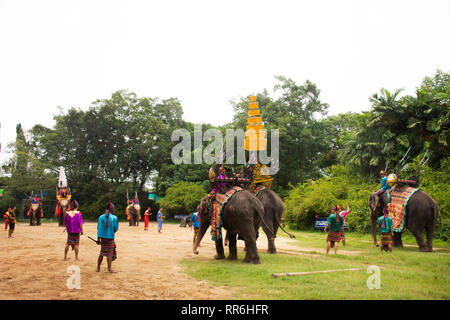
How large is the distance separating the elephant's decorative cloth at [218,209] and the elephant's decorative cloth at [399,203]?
589 centimetres

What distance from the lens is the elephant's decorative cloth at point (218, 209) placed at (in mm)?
8969

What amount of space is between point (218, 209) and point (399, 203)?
21.4 feet

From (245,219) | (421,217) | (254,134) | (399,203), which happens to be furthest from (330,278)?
(254,134)

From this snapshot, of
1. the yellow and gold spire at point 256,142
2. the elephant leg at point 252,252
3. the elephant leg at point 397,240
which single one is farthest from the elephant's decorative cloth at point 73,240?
the elephant leg at point 397,240

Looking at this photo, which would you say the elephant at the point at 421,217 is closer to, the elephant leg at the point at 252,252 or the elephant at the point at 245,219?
the elephant at the point at 245,219

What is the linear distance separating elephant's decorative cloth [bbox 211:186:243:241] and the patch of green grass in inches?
30.5

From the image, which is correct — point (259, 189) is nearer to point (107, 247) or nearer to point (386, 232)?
point (386, 232)

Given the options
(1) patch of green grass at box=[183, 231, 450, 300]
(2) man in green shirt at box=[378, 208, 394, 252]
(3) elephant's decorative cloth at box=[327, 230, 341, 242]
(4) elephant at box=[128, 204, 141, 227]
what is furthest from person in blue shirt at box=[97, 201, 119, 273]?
(4) elephant at box=[128, 204, 141, 227]

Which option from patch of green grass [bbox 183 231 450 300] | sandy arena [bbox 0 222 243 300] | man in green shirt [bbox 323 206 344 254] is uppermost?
man in green shirt [bbox 323 206 344 254]

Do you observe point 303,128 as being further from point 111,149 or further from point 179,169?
point 111,149

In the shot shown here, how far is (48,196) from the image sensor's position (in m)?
36.6

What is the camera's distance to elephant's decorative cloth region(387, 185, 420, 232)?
11609 mm

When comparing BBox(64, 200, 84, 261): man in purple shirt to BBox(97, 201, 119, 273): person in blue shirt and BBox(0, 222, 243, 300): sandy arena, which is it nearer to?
BBox(0, 222, 243, 300): sandy arena
